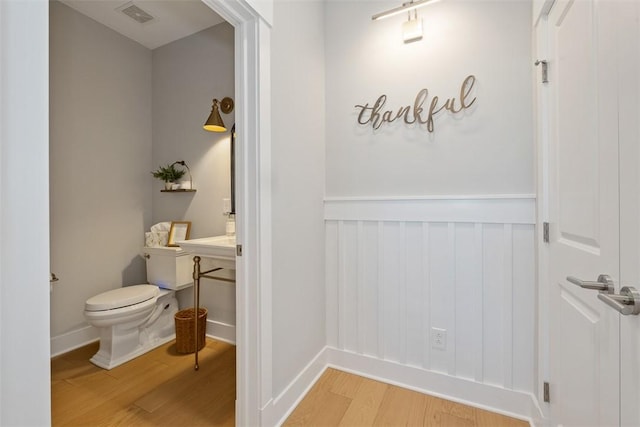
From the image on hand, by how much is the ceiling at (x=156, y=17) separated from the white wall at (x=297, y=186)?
1.05 metres

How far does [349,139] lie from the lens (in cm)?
191

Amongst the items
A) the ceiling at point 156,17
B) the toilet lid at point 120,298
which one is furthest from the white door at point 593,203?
the toilet lid at point 120,298

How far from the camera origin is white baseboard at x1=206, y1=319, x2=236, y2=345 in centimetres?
237

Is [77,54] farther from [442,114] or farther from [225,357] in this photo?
[442,114]

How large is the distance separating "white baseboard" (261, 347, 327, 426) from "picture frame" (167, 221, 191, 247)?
154 cm

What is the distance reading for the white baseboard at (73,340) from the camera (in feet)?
7.03

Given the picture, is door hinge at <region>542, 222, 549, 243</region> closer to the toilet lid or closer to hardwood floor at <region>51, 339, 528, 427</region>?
hardwood floor at <region>51, 339, 528, 427</region>

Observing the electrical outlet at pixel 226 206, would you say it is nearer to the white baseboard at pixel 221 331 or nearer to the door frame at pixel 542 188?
the white baseboard at pixel 221 331

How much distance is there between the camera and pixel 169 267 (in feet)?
7.83

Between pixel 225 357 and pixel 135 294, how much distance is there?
0.82 meters

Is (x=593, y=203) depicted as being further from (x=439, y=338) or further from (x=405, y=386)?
(x=405, y=386)

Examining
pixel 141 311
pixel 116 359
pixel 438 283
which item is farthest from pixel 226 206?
pixel 438 283

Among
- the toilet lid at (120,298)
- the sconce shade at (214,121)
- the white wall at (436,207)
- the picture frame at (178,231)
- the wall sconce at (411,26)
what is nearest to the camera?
the white wall at (436,207)

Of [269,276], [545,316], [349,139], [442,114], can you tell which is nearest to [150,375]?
[269,276]
